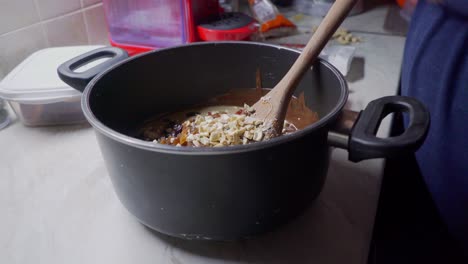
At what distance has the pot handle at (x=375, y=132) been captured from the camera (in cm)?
29

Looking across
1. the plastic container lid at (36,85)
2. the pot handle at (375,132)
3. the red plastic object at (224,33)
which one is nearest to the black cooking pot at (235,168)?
the pot handle at (375,132)

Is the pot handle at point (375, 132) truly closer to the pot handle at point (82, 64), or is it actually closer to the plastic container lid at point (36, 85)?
the pot handle at point (82, 64)

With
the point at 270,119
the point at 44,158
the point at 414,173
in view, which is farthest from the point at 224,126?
the point at 414,173

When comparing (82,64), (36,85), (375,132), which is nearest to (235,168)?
(375,132)

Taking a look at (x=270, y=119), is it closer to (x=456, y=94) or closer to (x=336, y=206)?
(x=336, y=206)

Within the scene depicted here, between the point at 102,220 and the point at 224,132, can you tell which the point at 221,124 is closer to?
the point at 224,132

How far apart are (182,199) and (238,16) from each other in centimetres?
48

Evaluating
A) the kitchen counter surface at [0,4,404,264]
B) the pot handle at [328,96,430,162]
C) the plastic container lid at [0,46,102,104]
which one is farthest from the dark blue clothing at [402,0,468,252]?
the plastic container lid at [0,46,102,104]

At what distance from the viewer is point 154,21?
694mm

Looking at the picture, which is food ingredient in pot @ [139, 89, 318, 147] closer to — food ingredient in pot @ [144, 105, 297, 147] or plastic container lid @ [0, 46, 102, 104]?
food ingredient in pot @ [144, 105, 297, 147]

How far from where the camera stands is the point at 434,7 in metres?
0.54

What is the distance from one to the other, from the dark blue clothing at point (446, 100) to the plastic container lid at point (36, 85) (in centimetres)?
48

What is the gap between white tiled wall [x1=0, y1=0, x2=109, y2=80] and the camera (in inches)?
24.9

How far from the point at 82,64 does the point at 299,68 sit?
261 mm
